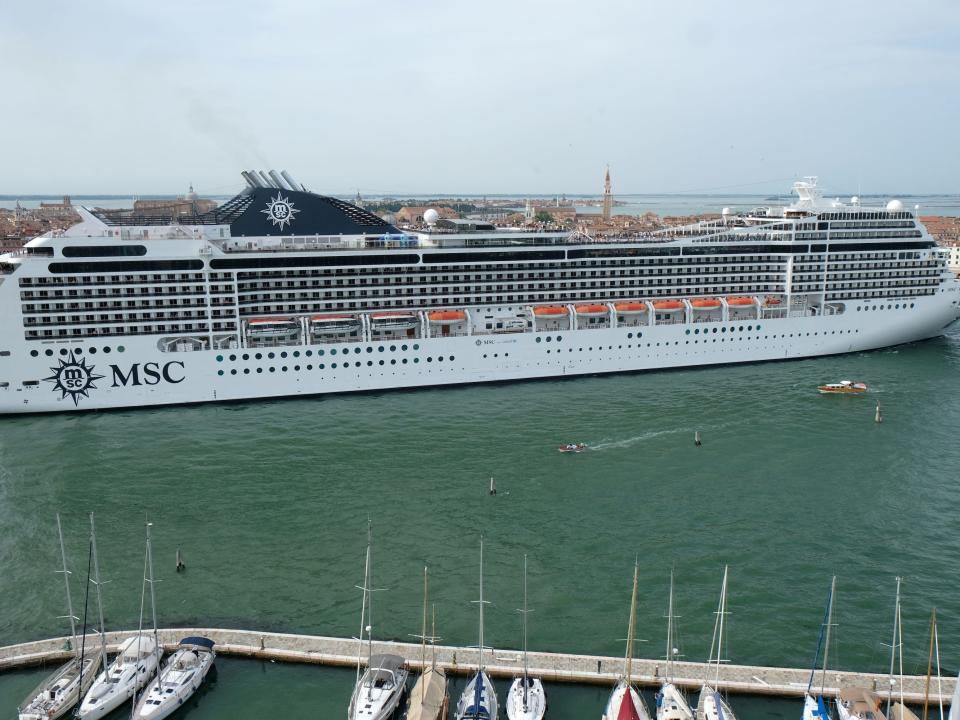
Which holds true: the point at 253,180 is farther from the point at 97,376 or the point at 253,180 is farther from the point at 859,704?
the point at 859,704

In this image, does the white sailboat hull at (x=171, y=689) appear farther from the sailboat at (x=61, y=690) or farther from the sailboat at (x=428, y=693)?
the sailboat at (x=428, y=693)

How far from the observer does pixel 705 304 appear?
38000 millimetres

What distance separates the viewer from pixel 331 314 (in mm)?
33938

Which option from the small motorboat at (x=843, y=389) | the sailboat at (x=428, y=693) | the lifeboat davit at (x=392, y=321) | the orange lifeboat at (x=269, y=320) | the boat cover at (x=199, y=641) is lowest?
the sailboat at (x=428, y=693)

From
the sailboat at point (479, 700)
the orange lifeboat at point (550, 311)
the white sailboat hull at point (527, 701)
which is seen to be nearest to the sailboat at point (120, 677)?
the sailboat at point (479, 700)

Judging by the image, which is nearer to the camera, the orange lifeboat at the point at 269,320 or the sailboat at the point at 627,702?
the sailboat at the point at 627,702

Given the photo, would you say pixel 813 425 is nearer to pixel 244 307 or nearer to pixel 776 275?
pixel 776 275

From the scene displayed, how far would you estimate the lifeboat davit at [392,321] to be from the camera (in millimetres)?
33688

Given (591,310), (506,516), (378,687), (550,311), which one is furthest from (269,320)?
(378,687)

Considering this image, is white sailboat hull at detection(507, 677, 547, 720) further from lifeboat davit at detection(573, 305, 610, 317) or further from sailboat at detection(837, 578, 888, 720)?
lifeboat davit at detection(573, 305, 610, 317)

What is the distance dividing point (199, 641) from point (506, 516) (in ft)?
29.5

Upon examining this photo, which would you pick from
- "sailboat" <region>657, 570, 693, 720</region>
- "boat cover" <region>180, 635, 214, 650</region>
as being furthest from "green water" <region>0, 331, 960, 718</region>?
"sailboat" <region>657, 570, 693, 720</region>

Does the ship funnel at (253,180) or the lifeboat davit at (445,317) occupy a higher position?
the ship funnel at (253,180)

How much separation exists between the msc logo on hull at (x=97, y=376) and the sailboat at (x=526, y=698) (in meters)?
21.3
